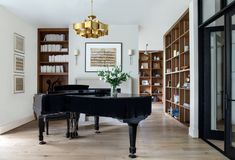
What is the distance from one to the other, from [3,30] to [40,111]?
2.29 metres

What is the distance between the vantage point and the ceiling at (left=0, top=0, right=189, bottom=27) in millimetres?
5113

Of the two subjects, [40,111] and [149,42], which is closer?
[40,111]

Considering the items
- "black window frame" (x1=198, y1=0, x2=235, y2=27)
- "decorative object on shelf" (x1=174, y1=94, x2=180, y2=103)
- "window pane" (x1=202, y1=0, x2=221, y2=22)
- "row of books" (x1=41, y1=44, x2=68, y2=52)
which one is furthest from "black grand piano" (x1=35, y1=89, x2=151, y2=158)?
"row of books" (x1=41, y1=44, x2=68, y2=52)

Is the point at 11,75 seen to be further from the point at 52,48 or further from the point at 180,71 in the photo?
the point at 180,71

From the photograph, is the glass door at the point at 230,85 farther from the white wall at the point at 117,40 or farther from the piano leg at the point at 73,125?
the white wall at the point at 117,40

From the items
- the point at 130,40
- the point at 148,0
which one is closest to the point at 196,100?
the point at 148,0

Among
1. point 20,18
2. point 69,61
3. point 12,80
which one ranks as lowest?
point 12,80

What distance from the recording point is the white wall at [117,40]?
6.71 meters

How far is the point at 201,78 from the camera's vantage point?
4.53 meters

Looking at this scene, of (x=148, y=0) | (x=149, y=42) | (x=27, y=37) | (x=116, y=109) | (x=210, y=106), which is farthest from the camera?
(x=149, y=42)

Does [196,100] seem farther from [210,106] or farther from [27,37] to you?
[27,37]

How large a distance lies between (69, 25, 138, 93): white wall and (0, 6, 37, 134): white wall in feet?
3.68

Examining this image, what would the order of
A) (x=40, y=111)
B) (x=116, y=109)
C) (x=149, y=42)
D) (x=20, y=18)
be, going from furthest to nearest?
1. (x=149, y=42)
2. (x=20, y=18)
3. (x=40, y=111)
4. (x=116, y=109)

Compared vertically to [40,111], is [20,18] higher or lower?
higher
